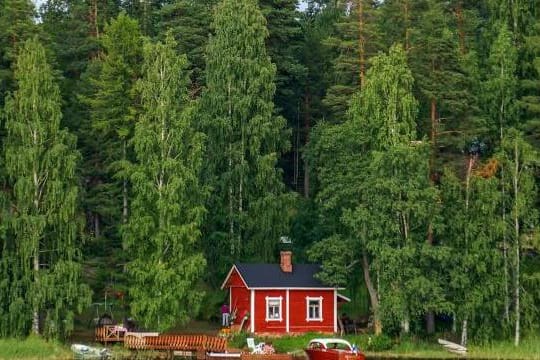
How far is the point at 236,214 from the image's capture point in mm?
60562

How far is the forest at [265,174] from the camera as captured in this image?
52.3m

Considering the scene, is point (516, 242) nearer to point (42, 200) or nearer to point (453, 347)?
point (453, 347)

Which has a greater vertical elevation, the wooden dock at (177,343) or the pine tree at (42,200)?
the pine tree at (42,200)

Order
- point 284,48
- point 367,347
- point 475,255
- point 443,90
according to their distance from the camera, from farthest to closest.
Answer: point 284,48
point 443,90
point 367,347
point 475,255

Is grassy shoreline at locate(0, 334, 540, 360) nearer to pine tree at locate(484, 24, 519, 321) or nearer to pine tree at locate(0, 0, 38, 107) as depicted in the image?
pine tree at locate(484, 24, 519, 321)

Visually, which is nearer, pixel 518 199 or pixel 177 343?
pixel 177 343

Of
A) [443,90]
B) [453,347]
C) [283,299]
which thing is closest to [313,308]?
[283,299]

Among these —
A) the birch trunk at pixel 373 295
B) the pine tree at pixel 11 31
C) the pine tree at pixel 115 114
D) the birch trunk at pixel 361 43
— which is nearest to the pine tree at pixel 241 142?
the pine tree at pixel 115 114

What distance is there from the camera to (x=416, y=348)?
5316 centimetres

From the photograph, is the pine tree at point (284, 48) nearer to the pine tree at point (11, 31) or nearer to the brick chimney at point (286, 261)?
the brick chimney at point (286, 261)

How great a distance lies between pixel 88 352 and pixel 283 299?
43.6 feet

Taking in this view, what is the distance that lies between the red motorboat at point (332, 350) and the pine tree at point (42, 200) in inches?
482

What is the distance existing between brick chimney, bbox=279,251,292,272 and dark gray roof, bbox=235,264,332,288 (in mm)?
249

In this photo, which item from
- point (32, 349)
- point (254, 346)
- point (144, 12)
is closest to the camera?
point (32, 349)
